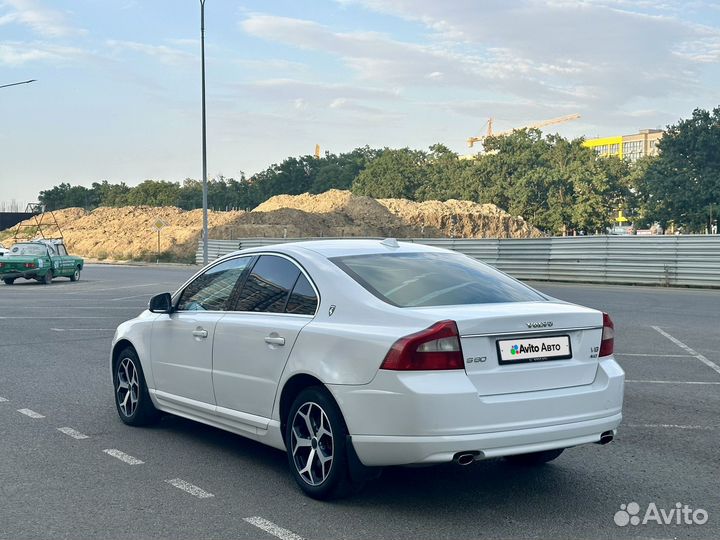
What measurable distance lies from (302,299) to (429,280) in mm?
802

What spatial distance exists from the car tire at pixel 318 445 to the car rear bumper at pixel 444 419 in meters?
0.12

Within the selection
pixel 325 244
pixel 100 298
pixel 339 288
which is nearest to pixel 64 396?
pixel 325 244

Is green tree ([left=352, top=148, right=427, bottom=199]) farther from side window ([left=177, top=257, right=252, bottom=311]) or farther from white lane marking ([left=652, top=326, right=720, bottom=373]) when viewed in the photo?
side window ([left=177, top=257, right=252, bottom=311])

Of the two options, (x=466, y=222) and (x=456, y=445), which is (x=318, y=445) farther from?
(x=466, y=222)

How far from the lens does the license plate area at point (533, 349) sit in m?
5.31

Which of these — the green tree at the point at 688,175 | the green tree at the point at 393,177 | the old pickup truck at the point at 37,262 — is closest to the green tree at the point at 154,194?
the green tree at the point at 393,177

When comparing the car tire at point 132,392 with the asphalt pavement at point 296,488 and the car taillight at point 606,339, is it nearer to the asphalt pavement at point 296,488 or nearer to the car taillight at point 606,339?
the asphalt pavement at point 296,488

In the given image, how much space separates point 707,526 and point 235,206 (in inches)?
5060

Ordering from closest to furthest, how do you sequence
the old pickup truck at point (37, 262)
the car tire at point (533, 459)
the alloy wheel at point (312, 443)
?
the alloy wheel at point (312, 443), the car tire at point (533, 459), the old pickup truck at point (37, 262)

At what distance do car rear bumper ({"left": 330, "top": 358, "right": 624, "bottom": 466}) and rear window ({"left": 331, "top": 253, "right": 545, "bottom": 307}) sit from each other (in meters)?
0.66

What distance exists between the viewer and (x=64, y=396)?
940 cm

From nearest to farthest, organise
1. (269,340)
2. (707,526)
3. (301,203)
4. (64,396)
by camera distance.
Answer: (707,526)
(269,340)
(64,396)
(301,203)

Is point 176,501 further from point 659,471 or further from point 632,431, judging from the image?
point 632,431

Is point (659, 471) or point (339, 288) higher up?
point (339, 288)
